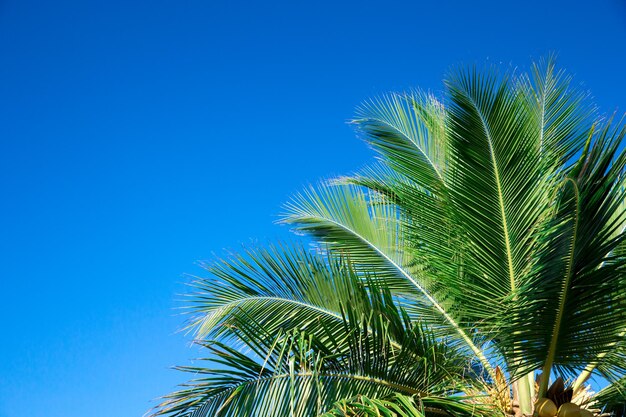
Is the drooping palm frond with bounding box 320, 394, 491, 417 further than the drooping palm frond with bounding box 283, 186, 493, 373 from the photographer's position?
No

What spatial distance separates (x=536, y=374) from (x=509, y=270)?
1169 mm

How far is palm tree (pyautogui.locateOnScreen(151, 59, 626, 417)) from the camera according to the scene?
189 inches

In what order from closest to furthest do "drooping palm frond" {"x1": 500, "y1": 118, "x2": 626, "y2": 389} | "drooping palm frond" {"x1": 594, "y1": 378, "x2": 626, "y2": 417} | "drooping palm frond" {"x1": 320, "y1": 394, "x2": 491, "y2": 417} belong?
"drooping palm frond" {"x1": 320, "y1": 394, "x2": 491, "y2": 417}, "drooping palm frond" {"x1": 500, "y1": 118, "x2": 626, "y2": 389}, "drooping palm frond" {"x1": 594, "y1": 378, "x2": 626, "y2": 417}

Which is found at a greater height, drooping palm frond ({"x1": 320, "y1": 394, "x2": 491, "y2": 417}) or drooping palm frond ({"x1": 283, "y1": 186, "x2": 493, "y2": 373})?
drooping palm frond ({"x1": 283, "y1": 186, "x2": 493, "y2": 373})

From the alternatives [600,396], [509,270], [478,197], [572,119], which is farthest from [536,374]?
[572,119]

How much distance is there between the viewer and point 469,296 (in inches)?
215

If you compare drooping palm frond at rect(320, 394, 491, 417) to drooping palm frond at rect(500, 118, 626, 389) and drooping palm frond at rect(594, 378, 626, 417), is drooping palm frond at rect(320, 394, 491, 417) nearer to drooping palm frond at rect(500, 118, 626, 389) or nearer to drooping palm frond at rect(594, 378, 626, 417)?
drooping palm frond at rect(500, 118, 626, 389)

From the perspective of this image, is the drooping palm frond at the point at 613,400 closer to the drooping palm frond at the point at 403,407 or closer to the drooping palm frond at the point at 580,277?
the drooping palm frond at the point at 580,277

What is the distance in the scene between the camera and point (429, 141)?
275 inches

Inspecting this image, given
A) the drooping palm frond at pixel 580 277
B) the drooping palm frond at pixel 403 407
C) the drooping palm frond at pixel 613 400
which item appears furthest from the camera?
the drooping palm frond at pixel 613 400

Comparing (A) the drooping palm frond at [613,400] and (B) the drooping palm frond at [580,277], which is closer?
(B) the drooping palm frond at [580,277]

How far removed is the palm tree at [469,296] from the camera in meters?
4.81

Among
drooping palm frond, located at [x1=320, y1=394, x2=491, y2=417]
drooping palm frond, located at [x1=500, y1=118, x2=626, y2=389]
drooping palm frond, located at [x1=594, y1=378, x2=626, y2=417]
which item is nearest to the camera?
drooping palm frond, located at [x1=320, y1=394, x2=491, y2=417]

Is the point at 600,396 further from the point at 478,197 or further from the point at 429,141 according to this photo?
the point at 429,141
